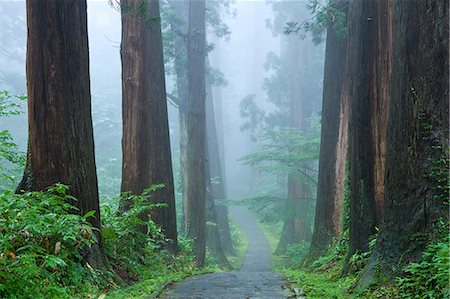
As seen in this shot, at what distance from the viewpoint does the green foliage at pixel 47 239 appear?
18.2 feet

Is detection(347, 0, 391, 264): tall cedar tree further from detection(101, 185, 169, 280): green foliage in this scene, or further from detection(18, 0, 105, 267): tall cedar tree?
detection(18, 0, 105, 267): tall cedar tree

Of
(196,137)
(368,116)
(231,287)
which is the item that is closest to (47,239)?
(231,287)

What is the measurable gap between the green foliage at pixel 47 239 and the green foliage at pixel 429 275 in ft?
10.9

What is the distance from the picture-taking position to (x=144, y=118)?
39.0 ft

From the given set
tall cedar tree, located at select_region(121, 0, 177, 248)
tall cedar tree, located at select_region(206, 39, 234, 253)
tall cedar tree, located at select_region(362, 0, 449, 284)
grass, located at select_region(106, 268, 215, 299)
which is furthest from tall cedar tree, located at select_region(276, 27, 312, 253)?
tall cedar tree, located at select_region(362, 0, 449, 284)

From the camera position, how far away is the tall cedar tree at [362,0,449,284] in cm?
550

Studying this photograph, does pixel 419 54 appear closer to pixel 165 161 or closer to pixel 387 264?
pixel 387 264

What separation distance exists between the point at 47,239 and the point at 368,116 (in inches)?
189

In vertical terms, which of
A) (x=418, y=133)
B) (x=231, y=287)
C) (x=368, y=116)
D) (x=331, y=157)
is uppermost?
(x=368, y=116)

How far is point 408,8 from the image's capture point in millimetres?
5805

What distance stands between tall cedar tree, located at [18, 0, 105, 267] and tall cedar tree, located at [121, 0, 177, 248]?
4.28 metres

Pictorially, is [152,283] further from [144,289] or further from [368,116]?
[368,116]

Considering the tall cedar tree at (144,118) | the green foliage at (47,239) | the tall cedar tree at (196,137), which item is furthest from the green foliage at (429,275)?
the tall cedar tree at (196,137)

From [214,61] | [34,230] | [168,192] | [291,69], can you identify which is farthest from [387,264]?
[214,61]
